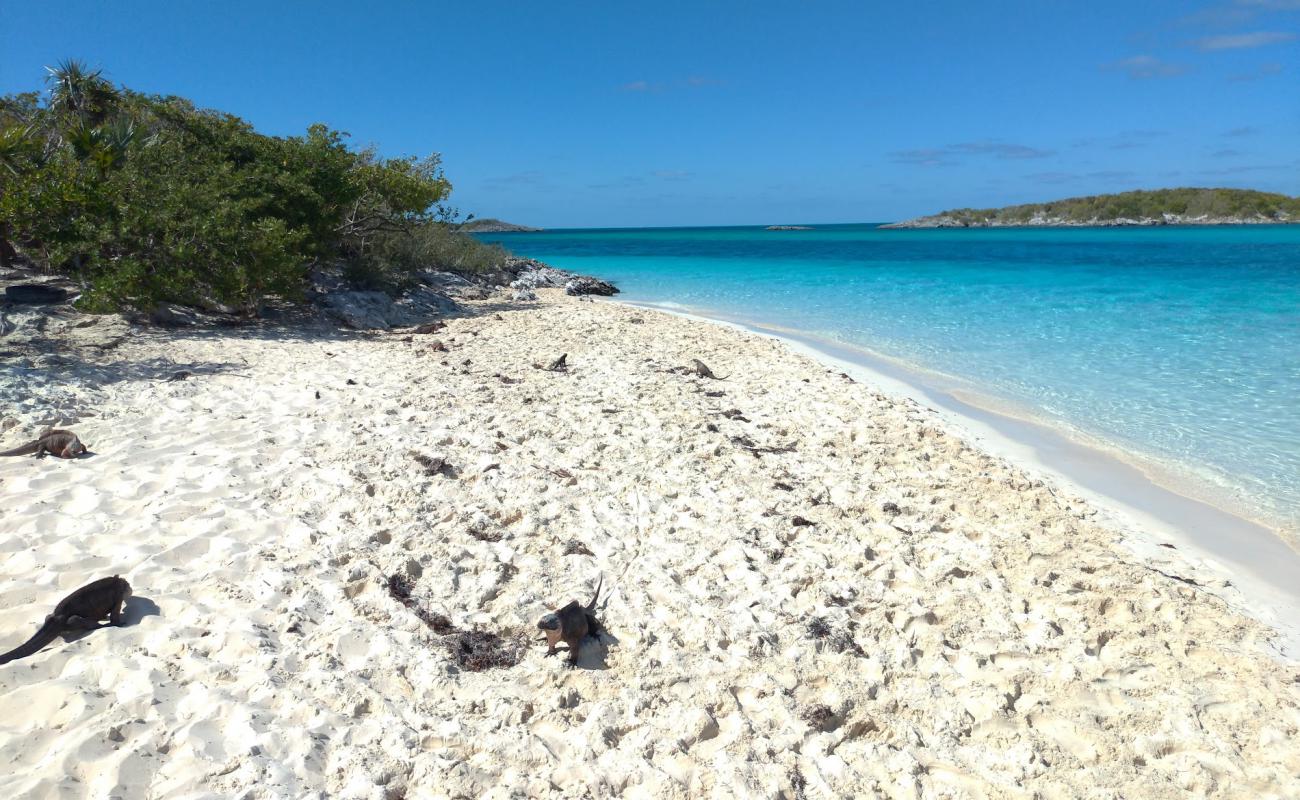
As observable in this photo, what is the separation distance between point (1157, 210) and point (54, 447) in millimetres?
119528

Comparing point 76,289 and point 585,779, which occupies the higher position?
point 76,289

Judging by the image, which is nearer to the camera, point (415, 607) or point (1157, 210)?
point (415, 607)

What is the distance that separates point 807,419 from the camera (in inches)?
317

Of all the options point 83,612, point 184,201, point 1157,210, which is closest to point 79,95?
point 184,201

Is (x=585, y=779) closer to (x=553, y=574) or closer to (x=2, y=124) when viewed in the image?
(x=553, y=574)

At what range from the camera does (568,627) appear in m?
3.69

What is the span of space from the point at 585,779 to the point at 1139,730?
8.50 feet

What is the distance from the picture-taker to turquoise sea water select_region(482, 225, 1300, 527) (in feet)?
26.5

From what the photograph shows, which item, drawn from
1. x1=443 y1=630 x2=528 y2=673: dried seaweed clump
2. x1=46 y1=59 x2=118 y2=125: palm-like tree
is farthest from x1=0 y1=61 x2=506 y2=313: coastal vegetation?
x1=443 y1=630 x2=528 y2=673: dried seaweed clump

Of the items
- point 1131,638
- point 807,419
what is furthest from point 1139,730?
point 807,419

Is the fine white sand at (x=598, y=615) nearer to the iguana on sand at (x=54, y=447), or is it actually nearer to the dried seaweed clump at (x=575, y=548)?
the dried seaweed clump at (x=575, y=548)

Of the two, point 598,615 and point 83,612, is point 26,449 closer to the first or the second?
point 83,612

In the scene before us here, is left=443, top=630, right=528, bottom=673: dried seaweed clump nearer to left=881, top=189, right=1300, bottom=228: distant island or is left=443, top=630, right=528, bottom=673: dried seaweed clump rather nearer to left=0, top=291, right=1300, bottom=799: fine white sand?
left=0, top=291, right=1300, bottom=799: fine white sand

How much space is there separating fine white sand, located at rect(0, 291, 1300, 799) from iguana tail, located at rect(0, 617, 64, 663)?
6 cm
